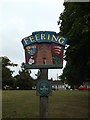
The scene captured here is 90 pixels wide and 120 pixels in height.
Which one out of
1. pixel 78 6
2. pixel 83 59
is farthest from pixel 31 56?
pixel 83 59

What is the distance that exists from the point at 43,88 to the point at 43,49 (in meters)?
1.87

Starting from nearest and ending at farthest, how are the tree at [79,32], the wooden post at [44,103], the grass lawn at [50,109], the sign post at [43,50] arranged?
the wooden post at [44,103] → the sign post at [43,50] → the grass lawn at [50,109] → the tree at [79,32]

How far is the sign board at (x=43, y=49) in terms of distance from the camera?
346 inches

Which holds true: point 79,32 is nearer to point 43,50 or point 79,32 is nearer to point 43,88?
point 43,50

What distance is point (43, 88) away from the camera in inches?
336

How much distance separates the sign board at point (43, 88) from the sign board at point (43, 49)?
879mm

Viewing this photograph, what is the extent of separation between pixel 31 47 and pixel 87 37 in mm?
6085

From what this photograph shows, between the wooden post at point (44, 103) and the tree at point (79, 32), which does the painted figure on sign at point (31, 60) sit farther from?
the tree at point (79, 32)

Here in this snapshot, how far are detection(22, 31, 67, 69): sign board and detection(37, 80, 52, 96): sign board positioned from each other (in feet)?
2.88

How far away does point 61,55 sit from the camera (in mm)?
8844

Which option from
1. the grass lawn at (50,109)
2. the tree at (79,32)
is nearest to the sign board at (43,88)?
the grass lawn at (50,109)

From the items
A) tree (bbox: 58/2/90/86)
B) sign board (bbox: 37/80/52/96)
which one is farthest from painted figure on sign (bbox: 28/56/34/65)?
tree (bbox: 58/2/90/86)

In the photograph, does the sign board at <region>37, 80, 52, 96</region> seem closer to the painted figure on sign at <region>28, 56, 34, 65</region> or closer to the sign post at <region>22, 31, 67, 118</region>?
the sign post at <region>22, 31, 67, 118</region>

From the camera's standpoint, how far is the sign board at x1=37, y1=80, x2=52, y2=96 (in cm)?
849
